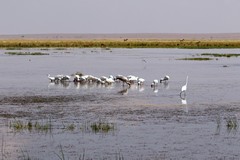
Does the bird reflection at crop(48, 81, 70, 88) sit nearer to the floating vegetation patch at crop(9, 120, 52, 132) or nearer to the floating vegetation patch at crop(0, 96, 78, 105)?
the floating vegetation patch at crop(0, 96, 78, 105)

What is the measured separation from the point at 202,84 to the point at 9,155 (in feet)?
51.3

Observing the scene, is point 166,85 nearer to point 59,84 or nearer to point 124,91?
point 124,91

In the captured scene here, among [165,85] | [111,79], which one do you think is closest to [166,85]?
Answer: [165,85]

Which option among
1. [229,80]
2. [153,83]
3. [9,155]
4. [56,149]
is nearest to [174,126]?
[56,149]

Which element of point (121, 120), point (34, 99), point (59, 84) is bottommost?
point (59, 84)

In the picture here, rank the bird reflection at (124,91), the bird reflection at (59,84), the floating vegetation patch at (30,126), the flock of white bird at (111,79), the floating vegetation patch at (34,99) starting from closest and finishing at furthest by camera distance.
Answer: the floating vegetation patch at (30,126) < the floating vegetation patch at (34,99) < the bird reflection at (124,91) < the bird reflection at (59,84) < the flock of white bird at (111,79)

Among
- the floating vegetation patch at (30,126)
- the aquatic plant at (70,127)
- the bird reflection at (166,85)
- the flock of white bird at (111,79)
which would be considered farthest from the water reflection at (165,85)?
the floating vegetation patch at (30,126)

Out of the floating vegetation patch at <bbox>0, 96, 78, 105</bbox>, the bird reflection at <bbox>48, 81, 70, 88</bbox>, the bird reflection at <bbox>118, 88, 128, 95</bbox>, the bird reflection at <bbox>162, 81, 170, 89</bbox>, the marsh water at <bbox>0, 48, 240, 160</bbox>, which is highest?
the marsh water at <bbox>0, 48, 240, 160</bbox>

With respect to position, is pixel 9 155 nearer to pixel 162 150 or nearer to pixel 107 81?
pixel 162 150

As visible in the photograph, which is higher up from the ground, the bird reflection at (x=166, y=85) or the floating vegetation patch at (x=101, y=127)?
the floating vegetation patch at (x=101, y=127)

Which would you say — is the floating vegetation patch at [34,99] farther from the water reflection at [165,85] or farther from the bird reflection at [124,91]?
the water reflection at [165,85]

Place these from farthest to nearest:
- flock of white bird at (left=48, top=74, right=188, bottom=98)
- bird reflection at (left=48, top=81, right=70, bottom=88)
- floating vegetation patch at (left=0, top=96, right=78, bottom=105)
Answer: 1. flock of white bird at (left=48, top=74, right=188, bottom=98)
2. bird reflection at (left=48, top=81, right=70, bottom=88)
3. floating vegetation patch at (left=0, top=96, right=78, bottom=105)

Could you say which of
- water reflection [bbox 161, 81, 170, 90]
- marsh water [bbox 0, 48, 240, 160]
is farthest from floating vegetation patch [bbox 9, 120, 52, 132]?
water reflection [bbox 161, 81, 170, 90]

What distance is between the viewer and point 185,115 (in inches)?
644
